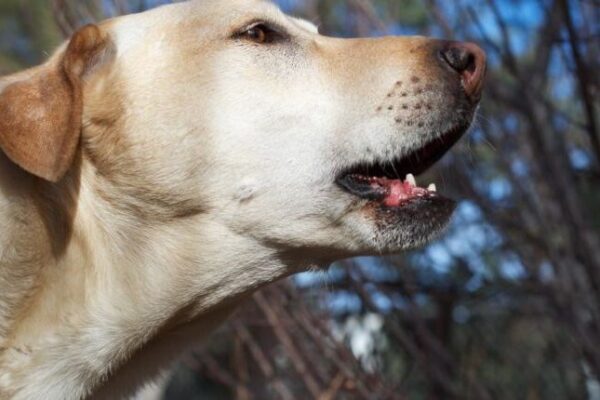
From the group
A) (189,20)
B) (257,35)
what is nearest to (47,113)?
(189,20)

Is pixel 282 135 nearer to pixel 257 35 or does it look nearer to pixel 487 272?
pixel 257 35

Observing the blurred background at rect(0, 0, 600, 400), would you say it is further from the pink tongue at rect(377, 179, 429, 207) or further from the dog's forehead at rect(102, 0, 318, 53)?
the dog's forehead at rect(102, 0, 318, 53)

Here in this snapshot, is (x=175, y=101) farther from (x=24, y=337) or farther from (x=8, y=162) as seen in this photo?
(x=24, y=337)

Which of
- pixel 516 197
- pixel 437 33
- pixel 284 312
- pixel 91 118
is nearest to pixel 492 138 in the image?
pixel 516 197

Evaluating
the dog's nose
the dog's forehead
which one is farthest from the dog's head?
the dog's forehead

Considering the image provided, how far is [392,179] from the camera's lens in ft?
10.1

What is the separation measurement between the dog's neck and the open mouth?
1.06 ft

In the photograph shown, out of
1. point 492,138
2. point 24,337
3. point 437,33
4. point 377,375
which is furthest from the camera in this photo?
point 437,33

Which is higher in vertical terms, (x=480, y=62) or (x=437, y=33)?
(x=480, y=62)

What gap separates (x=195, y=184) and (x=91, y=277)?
0.39 metres

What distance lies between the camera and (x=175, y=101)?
3.07m

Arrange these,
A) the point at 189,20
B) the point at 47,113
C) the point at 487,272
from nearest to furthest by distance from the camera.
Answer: the point at 47,113 < the point at 189,20 < the point at 487,272

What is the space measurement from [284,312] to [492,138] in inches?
48.4

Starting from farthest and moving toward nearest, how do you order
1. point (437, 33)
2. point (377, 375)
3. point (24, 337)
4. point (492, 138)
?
point (437, 33) → point (377, 375) → point (492, 138) → point (24, 337)
